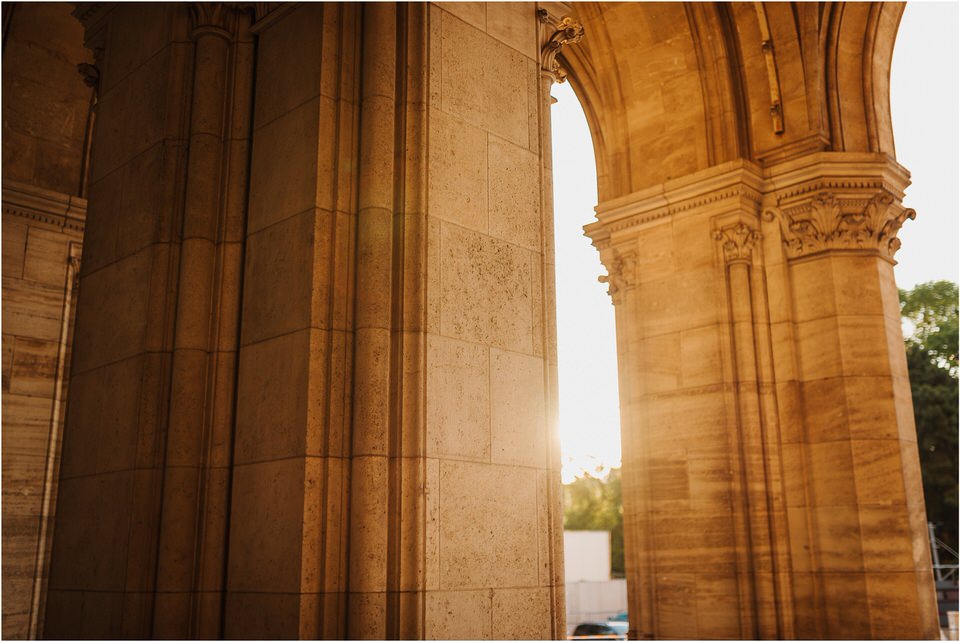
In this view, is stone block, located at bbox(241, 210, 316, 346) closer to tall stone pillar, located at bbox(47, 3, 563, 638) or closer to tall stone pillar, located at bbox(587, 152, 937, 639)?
tall stone pillar, located at bbox(47, 3, 563, 638)

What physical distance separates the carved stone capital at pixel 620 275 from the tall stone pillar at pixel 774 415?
265 mm

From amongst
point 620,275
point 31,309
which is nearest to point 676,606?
point 620,275

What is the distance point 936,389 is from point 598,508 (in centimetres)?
3742

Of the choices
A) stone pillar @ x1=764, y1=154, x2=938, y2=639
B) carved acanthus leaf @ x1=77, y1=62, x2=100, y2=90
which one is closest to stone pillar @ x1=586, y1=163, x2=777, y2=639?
stone pillar @ x1=764, y1=154, x2=938, y2=639

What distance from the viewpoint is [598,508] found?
73188mm

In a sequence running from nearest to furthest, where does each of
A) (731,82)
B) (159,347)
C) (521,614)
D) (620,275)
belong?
(521,614)
(159,347)
(731,82)
(620,275)

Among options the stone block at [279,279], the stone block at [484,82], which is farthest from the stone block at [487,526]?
the stone block at [484,82]

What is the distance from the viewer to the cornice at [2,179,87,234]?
12180mm

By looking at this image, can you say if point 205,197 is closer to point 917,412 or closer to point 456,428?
point 456,428

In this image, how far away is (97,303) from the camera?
7.79 metres

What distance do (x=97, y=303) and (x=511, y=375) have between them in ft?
12.1

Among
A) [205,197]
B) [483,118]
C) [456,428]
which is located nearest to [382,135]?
[483,118]

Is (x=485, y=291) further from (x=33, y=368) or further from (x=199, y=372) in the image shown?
(x=33, y=368)

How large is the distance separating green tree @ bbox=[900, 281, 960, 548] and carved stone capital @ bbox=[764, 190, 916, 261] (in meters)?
26.8
